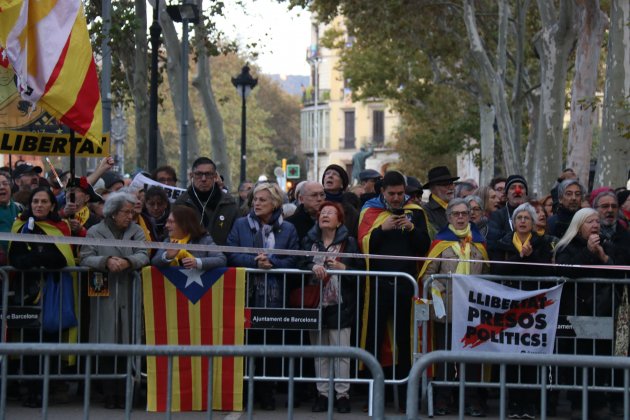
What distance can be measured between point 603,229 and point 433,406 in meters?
2.16

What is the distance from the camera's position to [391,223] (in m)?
10.1

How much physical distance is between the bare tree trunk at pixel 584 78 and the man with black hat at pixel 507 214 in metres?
11.0

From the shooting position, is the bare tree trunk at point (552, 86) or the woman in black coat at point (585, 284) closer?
the woman in black coat at point (585, 284)

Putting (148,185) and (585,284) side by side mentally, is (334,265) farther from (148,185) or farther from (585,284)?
(148,185)

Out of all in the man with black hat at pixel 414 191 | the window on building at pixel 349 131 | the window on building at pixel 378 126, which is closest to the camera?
the man with black hat at pixel 414 191

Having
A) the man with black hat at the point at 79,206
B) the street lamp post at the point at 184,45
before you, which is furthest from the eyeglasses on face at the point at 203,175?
the street lamp post at the point at 184,45

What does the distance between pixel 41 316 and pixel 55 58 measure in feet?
6.65

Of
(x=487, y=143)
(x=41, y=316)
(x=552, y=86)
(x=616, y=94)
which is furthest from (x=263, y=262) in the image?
(x=487, y=143)

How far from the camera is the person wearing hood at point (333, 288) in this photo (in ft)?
32.6

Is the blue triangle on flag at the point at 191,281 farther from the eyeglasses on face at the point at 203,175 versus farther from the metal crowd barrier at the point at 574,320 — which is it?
the metal crowd barrier at the point at 574,320

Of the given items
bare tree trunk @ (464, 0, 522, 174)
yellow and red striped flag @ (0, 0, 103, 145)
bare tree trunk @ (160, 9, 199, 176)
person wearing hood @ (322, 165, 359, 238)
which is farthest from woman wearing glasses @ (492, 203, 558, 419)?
bare tree trunk @ (464, 0, 522, 174)

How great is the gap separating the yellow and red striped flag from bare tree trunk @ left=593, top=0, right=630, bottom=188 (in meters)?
12.2

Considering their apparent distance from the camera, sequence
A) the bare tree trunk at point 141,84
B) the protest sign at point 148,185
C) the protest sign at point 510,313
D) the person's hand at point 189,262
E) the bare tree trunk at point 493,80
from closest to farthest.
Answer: the person's hand at point 189,262, the protest sign at point 510,313, the protest sign at point 148,185, the bare tree trunk at point 141,84, the bare tree trunk at point 493,80

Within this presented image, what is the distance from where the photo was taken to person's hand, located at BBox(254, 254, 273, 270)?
991 cm
